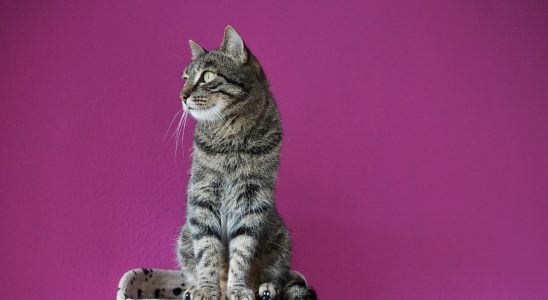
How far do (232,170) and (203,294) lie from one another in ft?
1.05

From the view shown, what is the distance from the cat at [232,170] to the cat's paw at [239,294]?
1.1 inches

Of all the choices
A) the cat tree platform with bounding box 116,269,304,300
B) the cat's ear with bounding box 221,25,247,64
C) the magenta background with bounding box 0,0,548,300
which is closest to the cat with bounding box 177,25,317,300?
the cat's ear with bounding box 221,25,247,64

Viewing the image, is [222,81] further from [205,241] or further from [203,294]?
[203,294]

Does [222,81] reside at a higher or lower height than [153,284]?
higher

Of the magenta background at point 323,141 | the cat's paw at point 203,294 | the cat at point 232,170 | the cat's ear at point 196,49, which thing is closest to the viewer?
the cat's paw at point 203,294

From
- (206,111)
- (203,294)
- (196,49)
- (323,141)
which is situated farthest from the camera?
(323,141)

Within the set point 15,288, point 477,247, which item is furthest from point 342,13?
point 15,288

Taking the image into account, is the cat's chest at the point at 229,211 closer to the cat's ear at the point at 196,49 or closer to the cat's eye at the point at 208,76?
the cat's eye at the point at 208,76

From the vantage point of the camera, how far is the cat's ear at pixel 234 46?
4.22 ft

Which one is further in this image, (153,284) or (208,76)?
(153,284)

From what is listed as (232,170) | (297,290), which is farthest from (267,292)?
(232,170)

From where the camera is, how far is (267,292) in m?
1.24

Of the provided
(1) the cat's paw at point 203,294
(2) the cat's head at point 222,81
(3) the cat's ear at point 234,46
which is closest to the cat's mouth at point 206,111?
(2) the cat's head at point 222,81

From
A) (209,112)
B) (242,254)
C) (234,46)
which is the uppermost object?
(234,46)
